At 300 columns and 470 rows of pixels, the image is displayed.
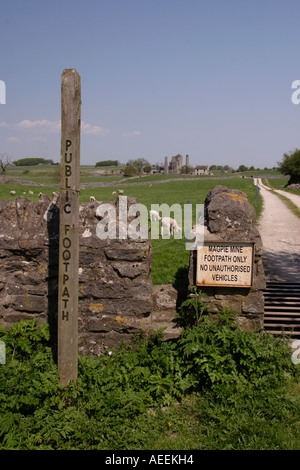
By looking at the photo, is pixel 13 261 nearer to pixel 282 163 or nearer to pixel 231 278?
pixel 231 278

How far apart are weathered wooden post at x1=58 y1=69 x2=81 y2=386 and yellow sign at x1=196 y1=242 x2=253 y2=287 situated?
1.77 meters

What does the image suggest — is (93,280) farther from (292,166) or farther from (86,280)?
(292,166)

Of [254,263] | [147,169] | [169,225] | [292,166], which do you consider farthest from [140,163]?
[254,263]

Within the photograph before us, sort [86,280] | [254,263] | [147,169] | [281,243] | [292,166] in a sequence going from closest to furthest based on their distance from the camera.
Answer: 1. [86,280]
2. [254,263]
3. [281,243]
4. [292,166]
5. [147,169]

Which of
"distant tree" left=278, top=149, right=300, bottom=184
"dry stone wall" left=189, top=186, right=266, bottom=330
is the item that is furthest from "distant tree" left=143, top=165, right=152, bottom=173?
"dry stone wall" left=189, top=186, right=266, bottom=330

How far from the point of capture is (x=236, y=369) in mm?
4488

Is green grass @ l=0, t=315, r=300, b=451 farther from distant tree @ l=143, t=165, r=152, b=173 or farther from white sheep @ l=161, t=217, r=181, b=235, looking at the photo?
distant tree @ l=143, t=165, r=152, b=173

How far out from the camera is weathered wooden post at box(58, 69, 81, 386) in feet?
13.1

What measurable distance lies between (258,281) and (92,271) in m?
2.19

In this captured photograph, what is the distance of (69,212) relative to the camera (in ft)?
13.3

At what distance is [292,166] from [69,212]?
5893cm

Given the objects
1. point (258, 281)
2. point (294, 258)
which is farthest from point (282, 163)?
point (258, 281)
